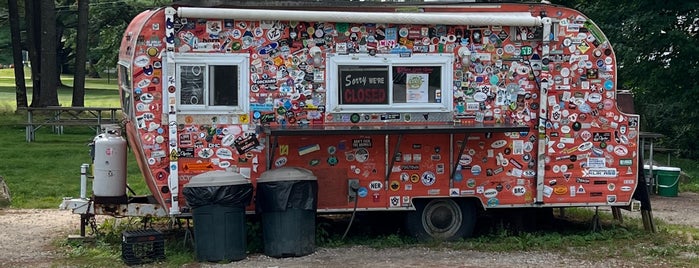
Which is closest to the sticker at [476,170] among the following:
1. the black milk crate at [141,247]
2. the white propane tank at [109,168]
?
the black milk crate at [141,247]

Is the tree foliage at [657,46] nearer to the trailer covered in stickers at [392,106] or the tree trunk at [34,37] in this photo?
the trailer covered in stickers at [392,106]

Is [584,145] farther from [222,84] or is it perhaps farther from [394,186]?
[222,84]

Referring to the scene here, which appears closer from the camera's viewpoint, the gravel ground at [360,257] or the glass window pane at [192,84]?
the gravel ground at [360,257]

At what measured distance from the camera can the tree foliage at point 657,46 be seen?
2002 cm

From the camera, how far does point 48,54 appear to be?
2595cm

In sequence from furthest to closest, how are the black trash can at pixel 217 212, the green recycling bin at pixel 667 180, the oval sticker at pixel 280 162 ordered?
the green recycling bin at pixel 667 180
the oval sticker at pixel 280 162
the black trash can at pixel 217 212

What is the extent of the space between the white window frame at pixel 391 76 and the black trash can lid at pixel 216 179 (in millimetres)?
1328

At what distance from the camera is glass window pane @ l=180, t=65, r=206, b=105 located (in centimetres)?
963

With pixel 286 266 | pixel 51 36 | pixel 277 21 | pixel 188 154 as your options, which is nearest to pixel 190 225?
pixel 188 154

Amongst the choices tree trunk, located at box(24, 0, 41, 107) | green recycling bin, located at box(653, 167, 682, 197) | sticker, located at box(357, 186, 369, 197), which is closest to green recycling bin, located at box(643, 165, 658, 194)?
green recycling bin, located at box(653, 167, 682, 197)

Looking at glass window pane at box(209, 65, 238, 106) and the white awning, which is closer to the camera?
the white awning

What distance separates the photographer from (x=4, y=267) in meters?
9.14

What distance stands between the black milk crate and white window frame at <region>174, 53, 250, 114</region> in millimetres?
1371

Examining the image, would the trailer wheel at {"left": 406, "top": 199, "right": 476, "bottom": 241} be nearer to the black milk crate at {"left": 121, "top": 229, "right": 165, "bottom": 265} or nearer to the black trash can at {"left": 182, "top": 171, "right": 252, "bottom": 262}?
the black trash can at {"left": 182, "top": 171, "right": 252, "bottom": 262}
